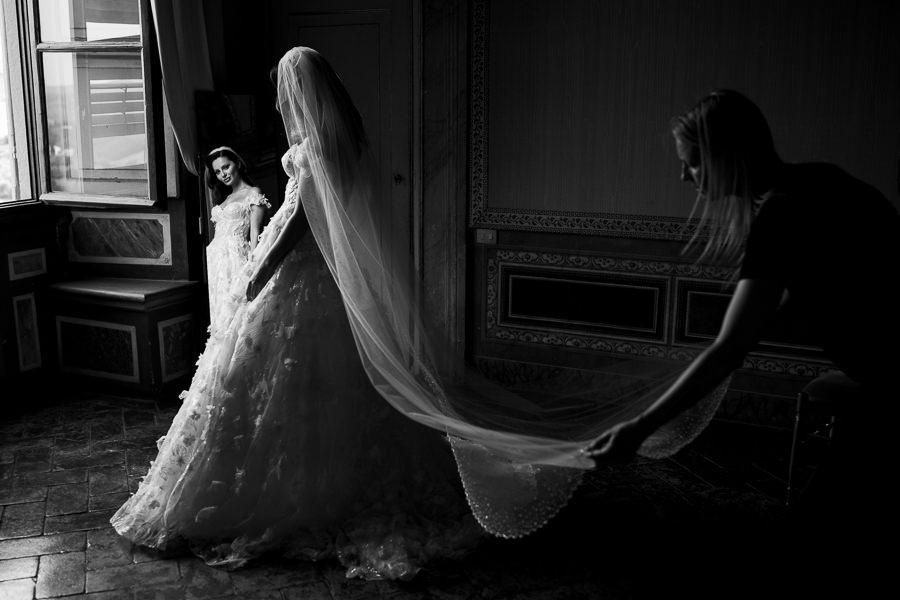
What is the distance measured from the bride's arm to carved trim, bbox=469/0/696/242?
7.00 ft

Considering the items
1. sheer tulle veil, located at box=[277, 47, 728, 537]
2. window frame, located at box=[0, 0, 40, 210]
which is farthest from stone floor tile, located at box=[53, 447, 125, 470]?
sheer tulle veil, located at box=[277, 47, 728, 537]

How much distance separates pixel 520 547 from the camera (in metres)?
3.12

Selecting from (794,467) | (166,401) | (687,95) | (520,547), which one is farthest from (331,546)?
(687,95)

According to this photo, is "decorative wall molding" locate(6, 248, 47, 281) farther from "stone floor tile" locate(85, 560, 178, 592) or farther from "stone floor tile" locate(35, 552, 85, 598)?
"stone floor tile" locate(85, 560, 178, 592)

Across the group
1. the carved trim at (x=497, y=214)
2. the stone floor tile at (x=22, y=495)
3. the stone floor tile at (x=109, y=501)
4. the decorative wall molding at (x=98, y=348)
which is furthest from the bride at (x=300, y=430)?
the carved trim at (x=497, y=214)

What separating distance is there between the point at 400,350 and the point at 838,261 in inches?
67.0

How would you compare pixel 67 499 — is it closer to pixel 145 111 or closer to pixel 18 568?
pixel 18 568

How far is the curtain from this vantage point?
4680mm

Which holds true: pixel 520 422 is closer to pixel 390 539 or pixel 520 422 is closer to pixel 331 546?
pixel 390 539

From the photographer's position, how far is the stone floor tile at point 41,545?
3.12m

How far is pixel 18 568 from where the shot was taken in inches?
118

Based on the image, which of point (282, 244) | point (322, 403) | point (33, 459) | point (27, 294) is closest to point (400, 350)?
point (322, 403)

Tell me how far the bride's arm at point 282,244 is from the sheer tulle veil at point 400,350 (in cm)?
5

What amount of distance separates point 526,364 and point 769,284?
3.55 m
